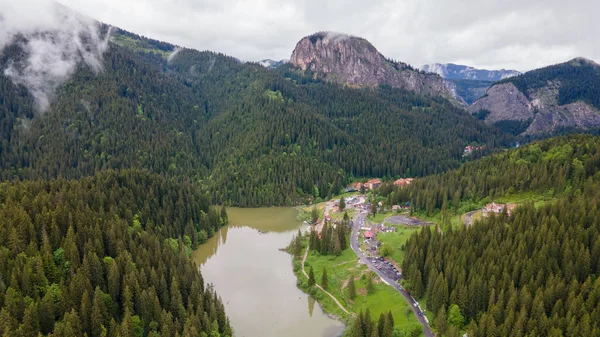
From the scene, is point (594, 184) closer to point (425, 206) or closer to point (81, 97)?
point (425, 206)

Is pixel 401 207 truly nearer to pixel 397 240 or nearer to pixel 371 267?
pixel 397 240

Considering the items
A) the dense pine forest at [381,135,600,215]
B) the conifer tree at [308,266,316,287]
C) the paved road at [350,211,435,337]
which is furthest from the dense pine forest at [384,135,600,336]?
the conifer tree at [308,266,316,287]

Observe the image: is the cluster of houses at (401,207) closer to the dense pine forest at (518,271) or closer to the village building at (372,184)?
the dense pine forest at (518,271)

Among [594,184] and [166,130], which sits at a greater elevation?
[166,130]

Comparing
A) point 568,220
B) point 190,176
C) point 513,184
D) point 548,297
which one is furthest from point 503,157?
point 190,176

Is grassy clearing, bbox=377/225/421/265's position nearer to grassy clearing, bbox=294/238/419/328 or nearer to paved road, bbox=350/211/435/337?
paved road, bbox=350/211/435/337

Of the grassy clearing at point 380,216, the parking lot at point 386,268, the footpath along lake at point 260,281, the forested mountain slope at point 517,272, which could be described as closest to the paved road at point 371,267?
the parking lot at point 386,268

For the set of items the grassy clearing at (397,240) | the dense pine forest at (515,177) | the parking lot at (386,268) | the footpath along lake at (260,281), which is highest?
the dense pine forest at (515,177)
